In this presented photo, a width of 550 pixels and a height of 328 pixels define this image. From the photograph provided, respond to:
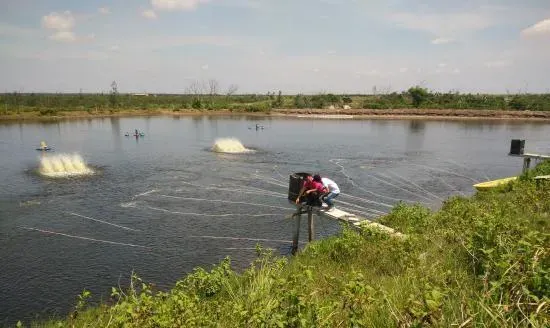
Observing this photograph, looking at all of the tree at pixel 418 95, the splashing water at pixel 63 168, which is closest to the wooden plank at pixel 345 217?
the splashing water at pixel 63 168

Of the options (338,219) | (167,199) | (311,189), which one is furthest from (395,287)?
(167,199)

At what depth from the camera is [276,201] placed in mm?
21297

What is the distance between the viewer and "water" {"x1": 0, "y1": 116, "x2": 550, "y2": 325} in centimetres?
1348

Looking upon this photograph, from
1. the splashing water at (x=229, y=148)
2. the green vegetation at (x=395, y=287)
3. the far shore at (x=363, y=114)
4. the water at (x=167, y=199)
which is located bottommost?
the water at (x=167, y=199)

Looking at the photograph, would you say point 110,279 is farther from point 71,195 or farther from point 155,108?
point 155,108

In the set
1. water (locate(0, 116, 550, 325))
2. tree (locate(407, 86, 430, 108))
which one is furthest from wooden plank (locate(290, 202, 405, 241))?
tree (locate(407, 86, 430, 108))

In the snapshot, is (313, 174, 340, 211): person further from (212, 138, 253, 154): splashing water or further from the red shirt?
(212, 138, 253, 154): splashing water

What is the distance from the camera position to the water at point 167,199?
13477mm

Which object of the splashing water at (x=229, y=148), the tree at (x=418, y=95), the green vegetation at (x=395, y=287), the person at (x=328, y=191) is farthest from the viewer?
the tree at (x=418, y=95)

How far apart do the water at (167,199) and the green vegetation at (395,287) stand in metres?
2.58

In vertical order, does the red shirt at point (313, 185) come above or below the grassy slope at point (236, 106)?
below

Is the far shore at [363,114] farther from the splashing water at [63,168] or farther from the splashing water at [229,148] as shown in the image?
the splashing water at [63,168]

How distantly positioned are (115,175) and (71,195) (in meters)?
5.20

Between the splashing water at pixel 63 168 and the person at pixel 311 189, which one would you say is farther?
the splashing water at pixel 63 168
